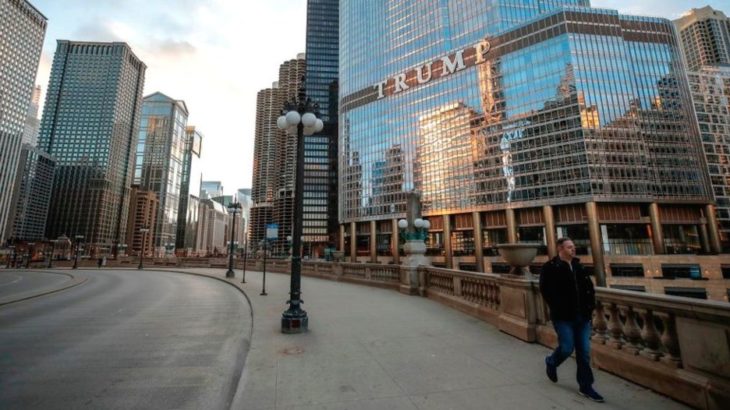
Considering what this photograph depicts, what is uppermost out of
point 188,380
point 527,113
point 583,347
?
point 527,113

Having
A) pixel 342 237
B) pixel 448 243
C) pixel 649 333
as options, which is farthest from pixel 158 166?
pixel 649 333

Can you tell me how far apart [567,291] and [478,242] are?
6170cm

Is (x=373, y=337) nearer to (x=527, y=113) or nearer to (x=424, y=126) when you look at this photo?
(x=527, y=113)

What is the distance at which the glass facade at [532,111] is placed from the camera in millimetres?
56562

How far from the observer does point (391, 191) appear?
8338cm

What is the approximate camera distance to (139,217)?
17325cm

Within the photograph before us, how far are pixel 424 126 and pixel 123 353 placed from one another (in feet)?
253

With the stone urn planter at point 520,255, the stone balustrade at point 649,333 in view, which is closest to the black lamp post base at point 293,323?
the stone balustrade at point 649,333

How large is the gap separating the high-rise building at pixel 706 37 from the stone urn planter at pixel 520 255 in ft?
680

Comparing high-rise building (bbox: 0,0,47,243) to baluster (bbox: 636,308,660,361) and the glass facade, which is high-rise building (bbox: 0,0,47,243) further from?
baluster (bbox: 636,308,660,361)

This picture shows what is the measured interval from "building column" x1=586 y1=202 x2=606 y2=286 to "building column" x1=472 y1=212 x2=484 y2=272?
Result: 17.8 meters

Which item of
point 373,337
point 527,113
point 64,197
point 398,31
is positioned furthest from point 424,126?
point 64,197

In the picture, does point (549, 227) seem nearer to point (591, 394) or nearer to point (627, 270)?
point (627, 270)

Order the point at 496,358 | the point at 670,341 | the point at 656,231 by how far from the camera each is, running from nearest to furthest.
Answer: the point at 670,341
the point at 496,358
the point at 656,231
